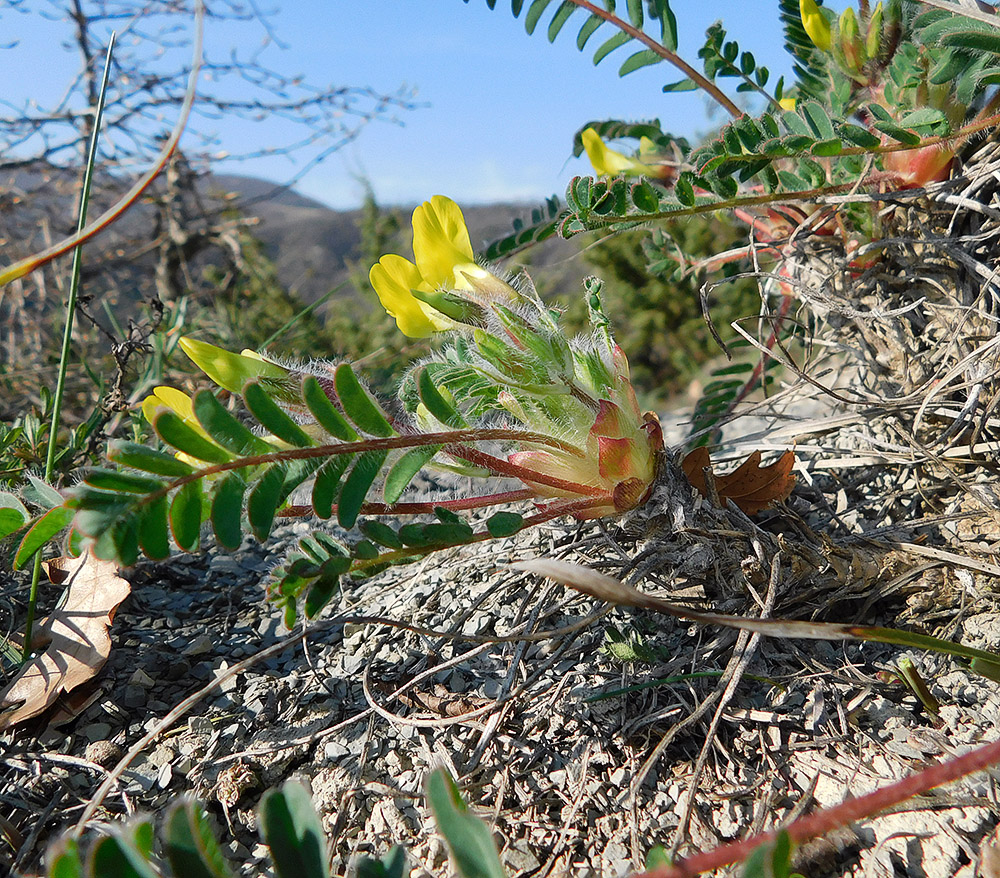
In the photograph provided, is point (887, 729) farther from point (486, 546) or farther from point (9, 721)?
point (9, 721)

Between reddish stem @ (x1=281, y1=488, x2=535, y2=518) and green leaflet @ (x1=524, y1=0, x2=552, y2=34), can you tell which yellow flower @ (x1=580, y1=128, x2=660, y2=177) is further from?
reddish stem @ (x1=281, y1=488, x2=535, y2=518)

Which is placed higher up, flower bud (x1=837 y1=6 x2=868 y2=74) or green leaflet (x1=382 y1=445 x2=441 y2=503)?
flower bud (x1=837 y1=6 x2=868 y2=74)

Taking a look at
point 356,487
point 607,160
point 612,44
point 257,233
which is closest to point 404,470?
point 356,487

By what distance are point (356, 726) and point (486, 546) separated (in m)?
0.41

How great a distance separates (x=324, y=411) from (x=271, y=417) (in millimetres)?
57

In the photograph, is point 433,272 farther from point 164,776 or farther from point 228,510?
point 164,776

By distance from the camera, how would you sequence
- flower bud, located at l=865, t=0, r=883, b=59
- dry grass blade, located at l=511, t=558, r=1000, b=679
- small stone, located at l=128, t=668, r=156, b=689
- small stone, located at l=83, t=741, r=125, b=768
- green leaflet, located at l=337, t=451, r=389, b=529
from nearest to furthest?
dry grass blade, located at l=511, t=558, r=1000, b=679 → green leaflet, located at l=337, t=451, r=389, b=529 → small stone, located at l=83, t=741, r=125, b=768 → small stone, located at l=128, t=668, r=156, b=689 → flower bud, located at l=865, t=0, r=883, b=59

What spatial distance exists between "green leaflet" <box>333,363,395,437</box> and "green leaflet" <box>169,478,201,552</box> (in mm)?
184

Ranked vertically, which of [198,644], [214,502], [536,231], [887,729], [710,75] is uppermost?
[710,75]

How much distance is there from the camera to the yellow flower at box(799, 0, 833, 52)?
119cm

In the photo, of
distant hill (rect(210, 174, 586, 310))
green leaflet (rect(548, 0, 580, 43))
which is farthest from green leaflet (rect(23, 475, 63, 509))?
distant hill (rect(210, 174, 586, 310))

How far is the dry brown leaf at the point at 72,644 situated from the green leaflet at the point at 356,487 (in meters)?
0.45

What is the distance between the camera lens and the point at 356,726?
3.16 feet

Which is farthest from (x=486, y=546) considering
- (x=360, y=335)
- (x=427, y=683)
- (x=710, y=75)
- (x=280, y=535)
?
(x=360, y=335)
